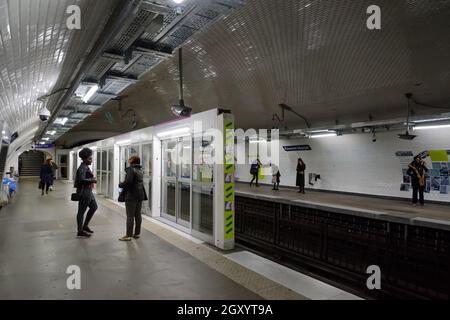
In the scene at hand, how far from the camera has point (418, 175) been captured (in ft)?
32.8

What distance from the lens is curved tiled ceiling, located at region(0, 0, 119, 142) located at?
9.89 feet

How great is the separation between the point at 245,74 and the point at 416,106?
5477mm

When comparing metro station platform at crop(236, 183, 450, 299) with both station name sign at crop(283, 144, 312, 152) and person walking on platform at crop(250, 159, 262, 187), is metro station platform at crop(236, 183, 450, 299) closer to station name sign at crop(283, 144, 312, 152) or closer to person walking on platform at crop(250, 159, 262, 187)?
station name sign at crop(283, 144, 312, 152)

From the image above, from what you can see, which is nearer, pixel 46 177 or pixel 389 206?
pixel 389 206

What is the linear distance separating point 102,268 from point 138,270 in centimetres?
49

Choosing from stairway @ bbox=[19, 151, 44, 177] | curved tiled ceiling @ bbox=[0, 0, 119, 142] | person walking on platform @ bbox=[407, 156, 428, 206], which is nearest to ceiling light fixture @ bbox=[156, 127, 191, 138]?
curved tiled ceiling @ bbox=[0, 0, 119, 142]

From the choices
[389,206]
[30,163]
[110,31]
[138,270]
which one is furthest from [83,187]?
[30,163]

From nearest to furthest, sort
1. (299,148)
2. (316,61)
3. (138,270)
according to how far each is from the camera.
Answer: (138,270)
(316,61)
(299,148)

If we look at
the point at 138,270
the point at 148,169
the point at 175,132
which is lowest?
the point at 138,270

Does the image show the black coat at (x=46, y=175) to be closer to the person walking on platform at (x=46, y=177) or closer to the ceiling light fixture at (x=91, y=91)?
the person walking on platform at (x=46, y=177)

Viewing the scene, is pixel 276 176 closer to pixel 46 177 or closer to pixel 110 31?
pixel 46 177

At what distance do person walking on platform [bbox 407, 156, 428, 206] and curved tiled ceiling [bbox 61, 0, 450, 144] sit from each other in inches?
63.5

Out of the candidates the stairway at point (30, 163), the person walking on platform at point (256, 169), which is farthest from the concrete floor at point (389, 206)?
the stairway at point (30, 163)
